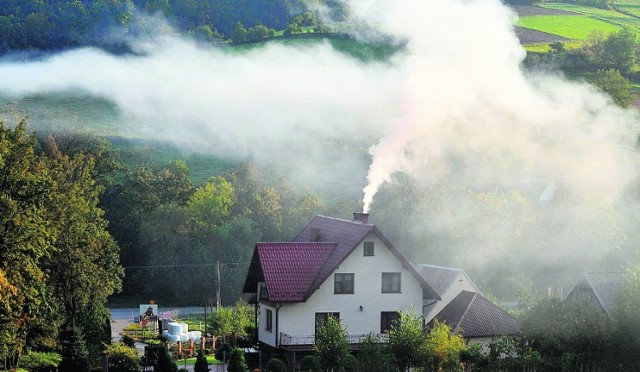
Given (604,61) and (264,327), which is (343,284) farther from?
(604,61)

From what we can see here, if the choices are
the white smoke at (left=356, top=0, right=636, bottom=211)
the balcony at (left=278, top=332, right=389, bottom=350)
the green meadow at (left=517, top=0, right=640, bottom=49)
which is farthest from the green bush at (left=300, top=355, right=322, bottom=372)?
the green meadow at (left=517, top=0, right=640, bottom=49)

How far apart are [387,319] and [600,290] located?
11.1 meters

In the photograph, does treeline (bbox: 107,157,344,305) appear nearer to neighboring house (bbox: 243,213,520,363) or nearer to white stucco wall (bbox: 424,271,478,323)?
white stucco wall (bbox: 424,271,478,323)

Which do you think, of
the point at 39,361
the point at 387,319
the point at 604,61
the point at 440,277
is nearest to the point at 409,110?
the point at 440,277

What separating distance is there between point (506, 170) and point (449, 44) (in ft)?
90.8

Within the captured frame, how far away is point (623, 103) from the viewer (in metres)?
140

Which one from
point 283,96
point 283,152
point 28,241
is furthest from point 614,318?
point 283,96

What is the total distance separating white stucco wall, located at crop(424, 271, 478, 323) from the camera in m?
59.4

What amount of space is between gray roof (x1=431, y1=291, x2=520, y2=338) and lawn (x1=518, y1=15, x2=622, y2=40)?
331 ft

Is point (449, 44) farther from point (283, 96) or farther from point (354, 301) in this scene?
point (283, 96)

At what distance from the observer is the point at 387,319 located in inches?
2242

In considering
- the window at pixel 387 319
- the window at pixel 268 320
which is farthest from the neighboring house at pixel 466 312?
the window at pixel 268 320

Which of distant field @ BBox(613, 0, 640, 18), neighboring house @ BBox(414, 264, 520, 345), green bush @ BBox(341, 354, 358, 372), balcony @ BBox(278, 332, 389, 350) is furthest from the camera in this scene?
distant field @ BBox(613, 0, 640, 18)

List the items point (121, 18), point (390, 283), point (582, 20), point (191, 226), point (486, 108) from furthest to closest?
point (121, 18) → point (582, 20) → point (486, 108) → point (191, 226) → point (390, 283)
